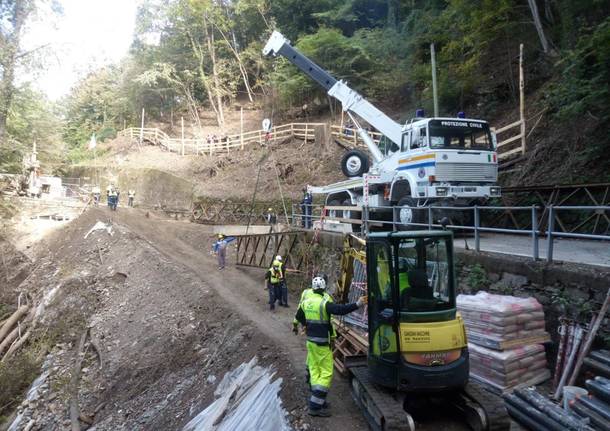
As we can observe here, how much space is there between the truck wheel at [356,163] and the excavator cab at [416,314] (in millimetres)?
8451

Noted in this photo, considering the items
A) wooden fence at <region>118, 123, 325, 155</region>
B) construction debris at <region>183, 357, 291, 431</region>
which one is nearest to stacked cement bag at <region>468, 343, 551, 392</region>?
construction debris at <region>183, 357, 291, 431</region>

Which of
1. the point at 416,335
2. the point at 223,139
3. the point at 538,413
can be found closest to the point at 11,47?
the point at 416,335

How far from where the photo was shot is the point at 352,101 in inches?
543

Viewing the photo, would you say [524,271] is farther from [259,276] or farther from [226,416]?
[259,276]

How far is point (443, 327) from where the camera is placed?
4.79 m

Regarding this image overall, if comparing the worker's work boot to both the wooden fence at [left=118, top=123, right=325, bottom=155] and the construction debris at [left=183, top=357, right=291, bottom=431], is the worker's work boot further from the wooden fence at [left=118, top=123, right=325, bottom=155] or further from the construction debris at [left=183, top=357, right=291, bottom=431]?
the wooden fence at [left=118, top=123, right=325, bottom=155]

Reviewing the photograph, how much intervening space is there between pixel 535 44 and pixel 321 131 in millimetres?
12069

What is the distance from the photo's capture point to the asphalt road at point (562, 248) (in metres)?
6.96

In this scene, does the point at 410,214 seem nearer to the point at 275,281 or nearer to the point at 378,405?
the point at 275,281

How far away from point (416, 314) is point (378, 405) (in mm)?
1089

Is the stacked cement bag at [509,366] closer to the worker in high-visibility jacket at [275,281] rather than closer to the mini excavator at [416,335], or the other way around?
the mini excavator at [416,335]

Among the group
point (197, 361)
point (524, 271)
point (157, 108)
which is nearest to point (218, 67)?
point (157, 108)

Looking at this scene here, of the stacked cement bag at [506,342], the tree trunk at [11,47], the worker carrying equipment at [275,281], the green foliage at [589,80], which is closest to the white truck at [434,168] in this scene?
the green foliage at [589,80]

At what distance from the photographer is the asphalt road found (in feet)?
22.9
